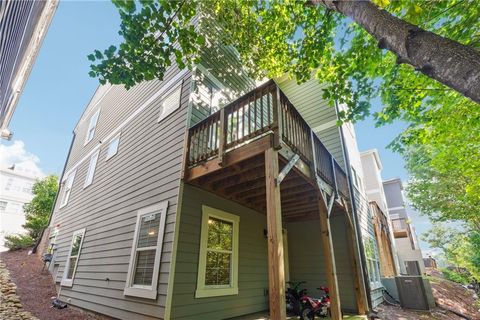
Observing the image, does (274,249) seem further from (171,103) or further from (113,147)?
(113,147)

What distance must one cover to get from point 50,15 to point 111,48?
1892mm

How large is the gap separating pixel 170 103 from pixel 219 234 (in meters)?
3.75

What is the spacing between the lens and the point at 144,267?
5.05 metres

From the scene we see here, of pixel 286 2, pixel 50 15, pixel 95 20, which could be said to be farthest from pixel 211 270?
pixel 95 20

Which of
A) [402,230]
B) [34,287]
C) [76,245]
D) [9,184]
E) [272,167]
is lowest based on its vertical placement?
[34,287]

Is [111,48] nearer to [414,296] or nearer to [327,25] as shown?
[327,25]

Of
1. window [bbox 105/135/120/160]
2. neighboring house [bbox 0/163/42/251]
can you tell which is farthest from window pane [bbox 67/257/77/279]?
neighboring house [bbox 0/163/42/251]

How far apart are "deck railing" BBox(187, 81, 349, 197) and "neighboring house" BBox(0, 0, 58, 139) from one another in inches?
120

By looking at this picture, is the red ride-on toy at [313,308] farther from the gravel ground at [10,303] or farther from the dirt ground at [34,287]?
the gravel ground at [10,303]

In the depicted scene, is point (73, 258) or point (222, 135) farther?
point (73, 258)

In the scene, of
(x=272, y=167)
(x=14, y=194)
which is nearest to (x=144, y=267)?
(x=272, y=167)

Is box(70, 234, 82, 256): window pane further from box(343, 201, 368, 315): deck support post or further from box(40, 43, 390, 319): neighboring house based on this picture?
box(343, 201, 368, 315): deck support post

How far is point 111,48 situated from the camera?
11.5 ft

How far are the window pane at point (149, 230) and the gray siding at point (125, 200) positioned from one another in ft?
1.20
